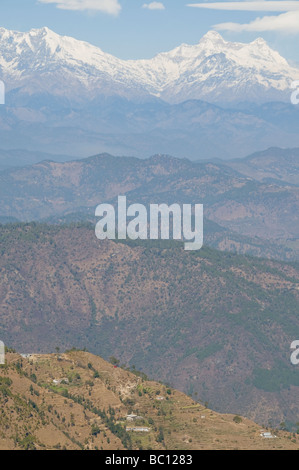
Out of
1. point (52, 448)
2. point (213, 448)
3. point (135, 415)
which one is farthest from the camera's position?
point (135, 415)

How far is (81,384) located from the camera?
136m

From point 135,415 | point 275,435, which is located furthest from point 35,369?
point 275,435

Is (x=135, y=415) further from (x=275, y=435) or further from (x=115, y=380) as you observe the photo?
(x=275, y=435)

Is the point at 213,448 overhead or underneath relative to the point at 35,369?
underneath

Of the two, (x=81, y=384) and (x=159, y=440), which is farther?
(x=81, y=384)

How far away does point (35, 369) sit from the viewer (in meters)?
139
